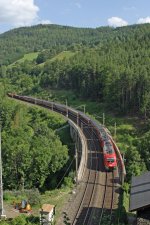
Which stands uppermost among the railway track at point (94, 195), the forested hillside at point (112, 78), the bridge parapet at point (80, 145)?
the forested hillside at point (112, 78)

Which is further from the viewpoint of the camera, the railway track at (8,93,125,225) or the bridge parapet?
the bridge parapet

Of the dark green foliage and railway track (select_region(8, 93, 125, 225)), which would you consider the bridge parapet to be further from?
the dark green foliage

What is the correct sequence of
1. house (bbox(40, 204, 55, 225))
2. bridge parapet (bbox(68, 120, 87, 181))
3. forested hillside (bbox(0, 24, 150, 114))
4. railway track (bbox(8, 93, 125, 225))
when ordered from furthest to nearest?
1. forested hillside (bbox(0, 24, 150, 114))
2. bridge parapet (bbox(68, 120, 87, 181))
3. railway track (bbox(8, 93, 125, 225))
4. house (bbox(40, 204, 55, 225))

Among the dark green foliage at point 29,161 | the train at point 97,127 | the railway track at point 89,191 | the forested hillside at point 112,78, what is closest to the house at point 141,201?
the railway track at point 89,191

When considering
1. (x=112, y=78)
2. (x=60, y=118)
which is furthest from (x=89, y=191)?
(x=112, y=78)

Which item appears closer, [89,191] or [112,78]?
[89,191]

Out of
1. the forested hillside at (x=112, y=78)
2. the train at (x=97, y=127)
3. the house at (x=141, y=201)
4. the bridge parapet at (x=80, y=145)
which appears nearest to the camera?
the house at (x=141, y=201)

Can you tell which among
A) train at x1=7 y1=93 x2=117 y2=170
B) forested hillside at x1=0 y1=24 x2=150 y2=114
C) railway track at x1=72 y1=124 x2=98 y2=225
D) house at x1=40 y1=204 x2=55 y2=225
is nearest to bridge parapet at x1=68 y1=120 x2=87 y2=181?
railway track at x1=72 y1=124 x2=98 y2=225

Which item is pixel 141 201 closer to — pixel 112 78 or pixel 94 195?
pixel 94 195

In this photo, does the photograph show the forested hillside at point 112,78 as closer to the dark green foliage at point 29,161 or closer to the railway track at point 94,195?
the railway track at point 94,195

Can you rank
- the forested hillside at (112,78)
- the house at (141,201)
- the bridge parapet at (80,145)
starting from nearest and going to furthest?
the house at (141,201)
the bridge parapet at (80,145)
the forested hillside at (112,78)

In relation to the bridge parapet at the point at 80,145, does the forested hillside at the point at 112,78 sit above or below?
above
